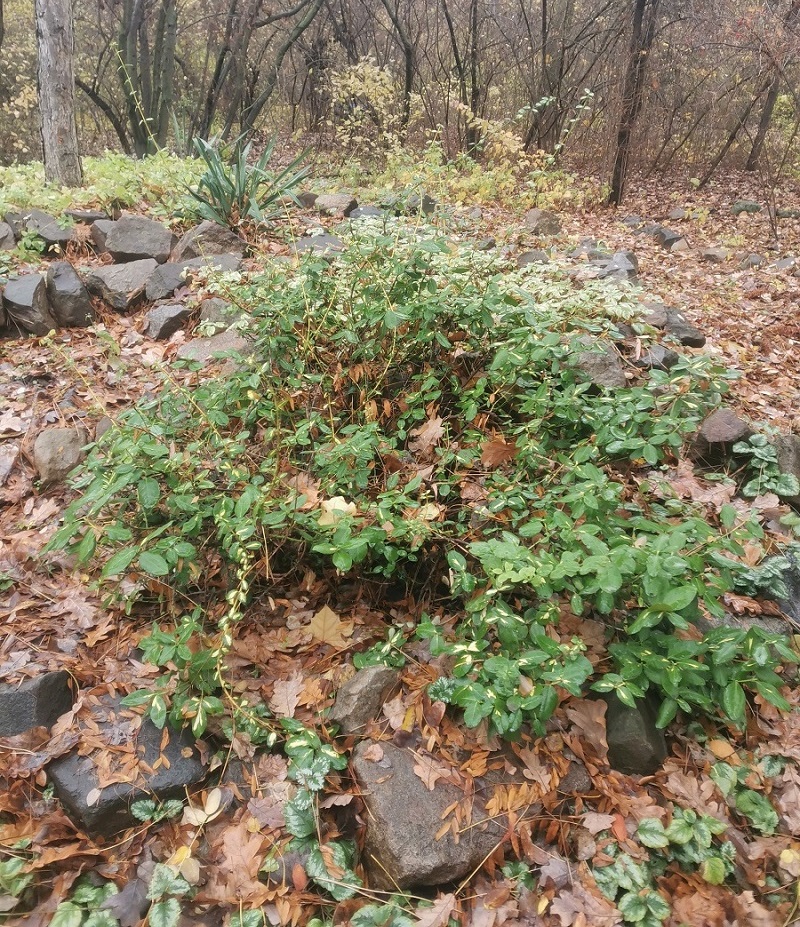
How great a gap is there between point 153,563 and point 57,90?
23.2 feet

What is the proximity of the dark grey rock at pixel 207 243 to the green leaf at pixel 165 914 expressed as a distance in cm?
478

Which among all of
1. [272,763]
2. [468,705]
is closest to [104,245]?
[272,763]

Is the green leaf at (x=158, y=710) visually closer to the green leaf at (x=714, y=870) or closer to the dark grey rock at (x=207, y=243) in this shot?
the green leaf at (x=714, y=870)

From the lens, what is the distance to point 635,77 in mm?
8445

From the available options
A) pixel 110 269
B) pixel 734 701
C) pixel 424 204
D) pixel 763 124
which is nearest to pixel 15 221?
pixel 110 269

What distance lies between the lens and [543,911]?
1915 mm

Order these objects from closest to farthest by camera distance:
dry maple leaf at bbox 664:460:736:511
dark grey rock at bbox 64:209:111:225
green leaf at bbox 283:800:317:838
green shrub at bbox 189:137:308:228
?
1. green leaf at bbox 283:800:317:838
2. dry maple leaf at bbox 664:460:736:511
3. green shrub at bbox 189:137:308:228
4. dark grey rock at bbox 64:209:111:225

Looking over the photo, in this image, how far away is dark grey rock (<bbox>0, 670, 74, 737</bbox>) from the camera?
7.52ft

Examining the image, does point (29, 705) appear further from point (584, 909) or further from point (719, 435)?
point (719, 435)

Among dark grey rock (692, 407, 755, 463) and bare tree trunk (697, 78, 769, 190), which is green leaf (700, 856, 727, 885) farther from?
bare tree trunk (697, 78, 769, 190)

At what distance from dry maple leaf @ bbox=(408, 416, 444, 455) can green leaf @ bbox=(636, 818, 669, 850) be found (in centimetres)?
178

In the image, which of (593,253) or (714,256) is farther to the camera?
(714,256)

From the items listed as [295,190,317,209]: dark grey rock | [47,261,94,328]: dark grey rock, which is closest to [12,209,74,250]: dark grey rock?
[47,261,94,328]: dark grey rock

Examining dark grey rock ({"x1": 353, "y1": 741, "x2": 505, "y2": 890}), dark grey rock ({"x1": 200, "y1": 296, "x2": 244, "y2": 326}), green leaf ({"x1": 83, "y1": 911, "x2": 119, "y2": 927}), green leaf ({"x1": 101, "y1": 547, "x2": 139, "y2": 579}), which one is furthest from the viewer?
dark grey rock ({"x1": 200, "y1": 296, "x2": 244, "y2": 326})
